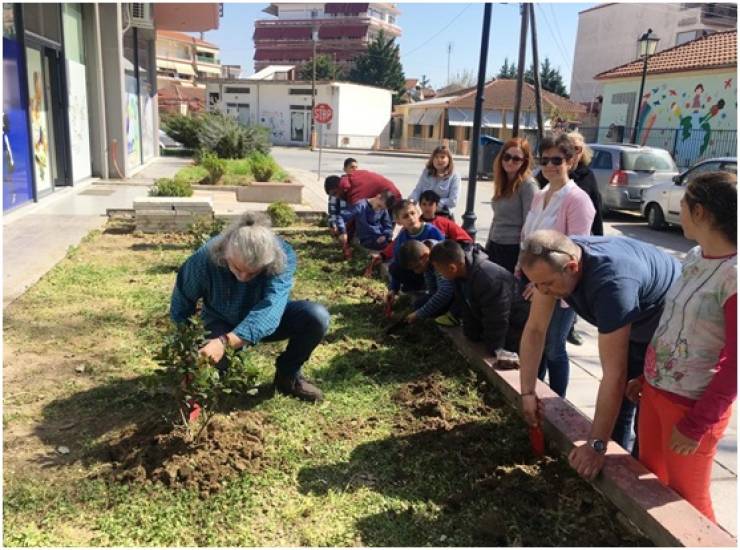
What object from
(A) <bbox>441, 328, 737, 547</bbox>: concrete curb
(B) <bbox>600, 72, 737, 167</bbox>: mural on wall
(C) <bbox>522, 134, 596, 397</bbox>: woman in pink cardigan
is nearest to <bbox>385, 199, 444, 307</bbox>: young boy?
(C) <bbox>522, 134, 596, 397</bbox>: woman in pink cardigan

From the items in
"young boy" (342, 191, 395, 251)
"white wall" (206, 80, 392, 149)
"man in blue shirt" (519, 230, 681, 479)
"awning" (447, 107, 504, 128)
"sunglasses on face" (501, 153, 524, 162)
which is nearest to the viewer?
"man in blue shirt" (519, 230, 681, 479)

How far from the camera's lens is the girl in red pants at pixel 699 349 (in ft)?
6.68

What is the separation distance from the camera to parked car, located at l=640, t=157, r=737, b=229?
1120cm

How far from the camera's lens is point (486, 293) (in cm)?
378

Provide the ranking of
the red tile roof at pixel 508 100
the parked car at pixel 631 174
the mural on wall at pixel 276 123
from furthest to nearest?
1. the mural on wall at pixel 276 123
2. the red tile roof at pixel 508 100
3. the parked car at pixel 631 174

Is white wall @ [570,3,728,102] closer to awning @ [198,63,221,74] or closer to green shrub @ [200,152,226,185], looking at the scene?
green shrub @ [200,152,226,185]

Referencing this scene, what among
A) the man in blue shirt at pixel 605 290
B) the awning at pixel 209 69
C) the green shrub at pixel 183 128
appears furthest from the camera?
the awning at pixel 209 69

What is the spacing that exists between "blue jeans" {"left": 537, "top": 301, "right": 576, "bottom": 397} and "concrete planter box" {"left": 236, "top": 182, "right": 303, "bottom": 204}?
9788 mm

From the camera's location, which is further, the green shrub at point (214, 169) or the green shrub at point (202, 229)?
the green shrub at point (214, 169)

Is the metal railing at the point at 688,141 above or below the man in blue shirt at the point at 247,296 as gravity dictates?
above

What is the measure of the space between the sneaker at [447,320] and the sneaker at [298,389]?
1.31 metres

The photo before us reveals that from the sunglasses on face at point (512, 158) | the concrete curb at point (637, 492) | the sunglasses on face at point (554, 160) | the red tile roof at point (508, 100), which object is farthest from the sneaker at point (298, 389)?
the red tile roof at point (508, 100)

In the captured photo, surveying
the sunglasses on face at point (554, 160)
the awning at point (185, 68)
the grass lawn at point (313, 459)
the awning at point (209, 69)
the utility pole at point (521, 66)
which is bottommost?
the grass lawn at point (313, 459)

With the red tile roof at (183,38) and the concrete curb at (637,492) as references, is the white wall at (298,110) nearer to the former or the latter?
the red tile roof at (183,38)
